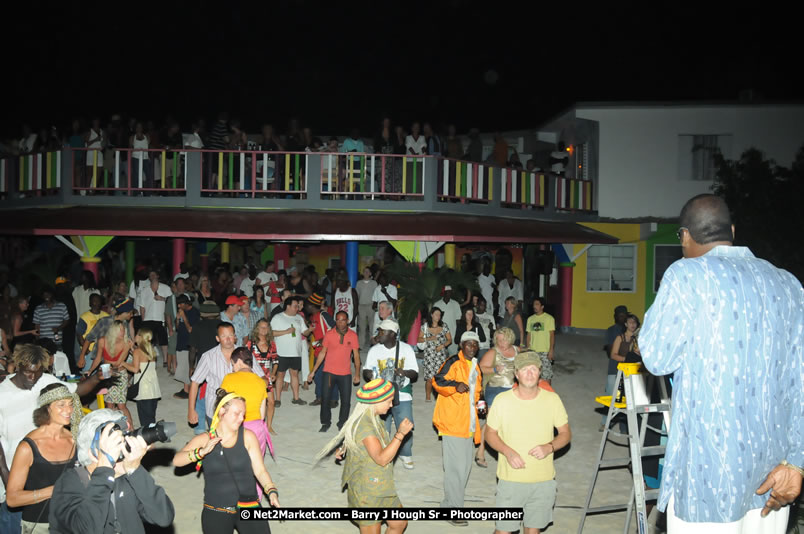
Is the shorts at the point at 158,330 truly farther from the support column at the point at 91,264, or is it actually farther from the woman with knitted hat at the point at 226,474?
the woman with knitted hat at the point at 226,474

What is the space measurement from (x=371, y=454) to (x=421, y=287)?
945cm

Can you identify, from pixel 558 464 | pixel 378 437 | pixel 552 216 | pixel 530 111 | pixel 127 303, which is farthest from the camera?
pixel 530 111

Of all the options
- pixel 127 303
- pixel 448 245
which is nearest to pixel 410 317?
pixel 448 245

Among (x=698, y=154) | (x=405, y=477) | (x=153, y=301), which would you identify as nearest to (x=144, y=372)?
(x=405, y=477)

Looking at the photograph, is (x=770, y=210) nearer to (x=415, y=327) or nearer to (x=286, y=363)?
(x=415, y=327)

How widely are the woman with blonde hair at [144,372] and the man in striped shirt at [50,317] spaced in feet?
9.16

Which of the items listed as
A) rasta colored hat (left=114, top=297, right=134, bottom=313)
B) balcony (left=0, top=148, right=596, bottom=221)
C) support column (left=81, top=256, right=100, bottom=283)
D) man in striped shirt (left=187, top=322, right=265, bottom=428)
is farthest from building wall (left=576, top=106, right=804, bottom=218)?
man in striped shirt (left=187, top=322, right=265, bottom=428)

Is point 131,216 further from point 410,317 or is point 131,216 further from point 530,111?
point 530,111

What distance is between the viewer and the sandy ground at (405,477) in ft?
22.1

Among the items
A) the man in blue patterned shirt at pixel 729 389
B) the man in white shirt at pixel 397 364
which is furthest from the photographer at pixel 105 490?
the man in white shirt at pixel 397 364

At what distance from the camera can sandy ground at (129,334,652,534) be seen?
6738mm

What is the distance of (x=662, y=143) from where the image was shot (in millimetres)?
18891

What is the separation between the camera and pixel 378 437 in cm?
516

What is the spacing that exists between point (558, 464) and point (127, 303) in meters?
7.84
